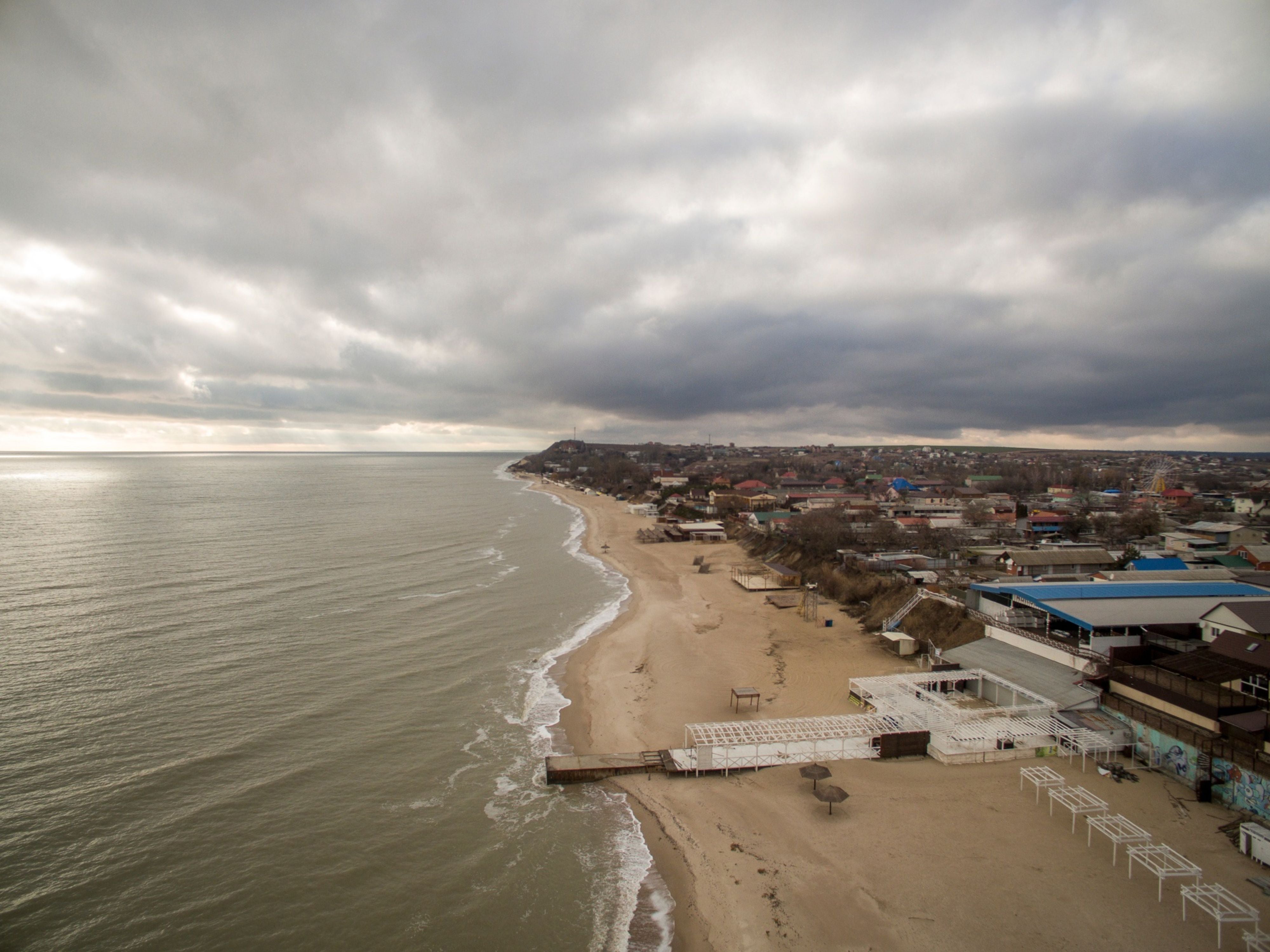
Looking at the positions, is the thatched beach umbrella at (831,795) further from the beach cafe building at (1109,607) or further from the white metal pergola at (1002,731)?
the beach cafe building at (1109,607)

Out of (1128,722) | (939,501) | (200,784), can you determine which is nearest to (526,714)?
(200,784)

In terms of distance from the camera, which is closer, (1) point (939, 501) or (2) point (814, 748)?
(2) point (814, 748)

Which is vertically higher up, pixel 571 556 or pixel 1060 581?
pixel 1060 581

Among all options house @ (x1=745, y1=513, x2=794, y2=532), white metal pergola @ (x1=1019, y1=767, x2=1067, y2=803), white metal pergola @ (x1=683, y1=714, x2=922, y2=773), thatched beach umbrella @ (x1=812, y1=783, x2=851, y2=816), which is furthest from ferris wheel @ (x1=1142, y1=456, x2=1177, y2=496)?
thatched beach umbrella @ (x1=812, y1=783, x2=851, y2=816)

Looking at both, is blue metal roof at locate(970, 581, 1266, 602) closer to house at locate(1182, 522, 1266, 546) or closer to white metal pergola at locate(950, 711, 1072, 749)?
white metal pergola at locate(950, 711, 1072, 749)

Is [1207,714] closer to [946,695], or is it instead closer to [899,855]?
[946,695]

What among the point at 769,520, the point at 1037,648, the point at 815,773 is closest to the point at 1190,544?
the point at 1037,648

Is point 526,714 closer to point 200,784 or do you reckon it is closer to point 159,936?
point 200,784
